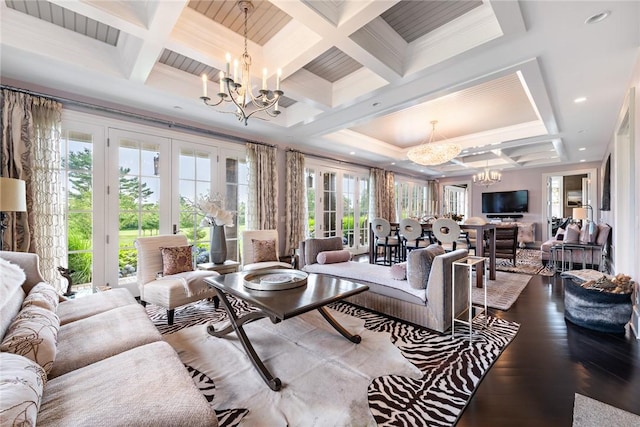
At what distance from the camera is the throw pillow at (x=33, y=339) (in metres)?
1.22

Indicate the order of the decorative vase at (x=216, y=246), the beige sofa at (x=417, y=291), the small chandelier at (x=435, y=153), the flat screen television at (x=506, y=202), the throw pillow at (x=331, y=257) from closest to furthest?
the beige sofa at (x=417, y=291)
the decorative vase at (x=216, y=246)
the throw pillow at (x=331, y=257)
the small chandelier at (x=435, y=153)
the flat screen television at (x=506, y=202)

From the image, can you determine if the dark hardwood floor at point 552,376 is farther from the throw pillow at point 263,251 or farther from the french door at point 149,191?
the french door at point 149,191

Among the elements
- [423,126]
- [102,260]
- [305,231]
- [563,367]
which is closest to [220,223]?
[102,260]

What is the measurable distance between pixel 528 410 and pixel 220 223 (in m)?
3.34

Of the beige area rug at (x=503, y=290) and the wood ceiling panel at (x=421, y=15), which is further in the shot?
the beige area rug at (x=503, y=290)

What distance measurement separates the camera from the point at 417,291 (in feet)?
8.61

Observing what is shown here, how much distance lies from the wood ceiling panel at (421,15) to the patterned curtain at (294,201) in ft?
10.6

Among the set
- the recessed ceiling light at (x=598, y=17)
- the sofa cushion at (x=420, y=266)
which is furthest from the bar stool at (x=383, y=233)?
the recessed ceiling light at (x=598, y=17)

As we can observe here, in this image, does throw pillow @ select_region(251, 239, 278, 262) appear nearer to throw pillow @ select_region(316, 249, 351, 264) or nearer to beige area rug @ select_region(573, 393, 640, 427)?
throw pillow @ select_region(316, 249, 351, 264)

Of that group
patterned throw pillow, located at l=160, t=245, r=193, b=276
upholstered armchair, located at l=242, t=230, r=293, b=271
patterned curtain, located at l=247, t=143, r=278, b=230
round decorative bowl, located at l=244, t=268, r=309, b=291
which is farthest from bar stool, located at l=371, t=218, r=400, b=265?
patterned throw pillow, located at l=160, t=245, r=193, b=276

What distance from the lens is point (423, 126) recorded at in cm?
509

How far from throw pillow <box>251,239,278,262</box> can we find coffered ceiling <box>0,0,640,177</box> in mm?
1887

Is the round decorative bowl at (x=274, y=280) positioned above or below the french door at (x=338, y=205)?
below

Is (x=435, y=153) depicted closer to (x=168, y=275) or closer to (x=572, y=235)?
(x=572, y=235)
